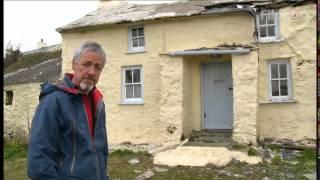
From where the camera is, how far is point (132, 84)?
50.4 ft

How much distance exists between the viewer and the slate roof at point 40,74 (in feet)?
62.9

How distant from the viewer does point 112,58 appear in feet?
51.4

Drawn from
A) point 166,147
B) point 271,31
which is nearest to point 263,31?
point 271,31

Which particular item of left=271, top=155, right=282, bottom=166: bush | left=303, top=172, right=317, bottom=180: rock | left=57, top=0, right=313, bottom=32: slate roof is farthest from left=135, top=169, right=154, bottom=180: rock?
left=57, top=0, right=313, bottom=32: slate roof

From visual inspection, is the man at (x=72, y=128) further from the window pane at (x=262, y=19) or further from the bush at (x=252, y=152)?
the window pane at (x=262, y=19)

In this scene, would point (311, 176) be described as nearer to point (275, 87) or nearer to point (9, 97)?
point (275, 87)

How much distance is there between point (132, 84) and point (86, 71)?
12137 mm

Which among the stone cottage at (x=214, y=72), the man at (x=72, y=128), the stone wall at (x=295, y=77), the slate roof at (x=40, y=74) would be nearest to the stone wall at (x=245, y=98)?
the stone cottage at (x=214, y=72)

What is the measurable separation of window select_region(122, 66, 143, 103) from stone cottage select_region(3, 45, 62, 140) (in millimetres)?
4135

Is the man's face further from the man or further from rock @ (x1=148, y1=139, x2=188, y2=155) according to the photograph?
rock @ (x1=148, y1=139, x2=188, y2=155)

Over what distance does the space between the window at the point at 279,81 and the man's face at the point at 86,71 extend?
11315 mm

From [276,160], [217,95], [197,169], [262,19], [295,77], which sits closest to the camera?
[197,169]

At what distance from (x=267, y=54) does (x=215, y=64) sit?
5.65 feet

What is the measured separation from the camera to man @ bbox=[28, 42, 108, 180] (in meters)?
2.90
